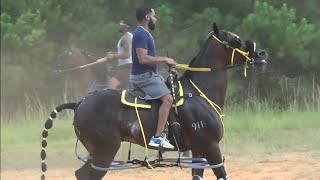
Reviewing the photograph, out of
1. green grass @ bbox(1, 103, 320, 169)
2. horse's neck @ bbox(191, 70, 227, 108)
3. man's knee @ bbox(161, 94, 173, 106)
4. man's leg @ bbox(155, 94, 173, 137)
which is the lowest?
green grass @ bbox(1, 103, 320, 169)

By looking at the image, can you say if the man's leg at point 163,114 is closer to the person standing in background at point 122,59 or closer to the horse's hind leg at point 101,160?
the horse's hind leg at point 101,160

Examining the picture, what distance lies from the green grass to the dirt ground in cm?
63

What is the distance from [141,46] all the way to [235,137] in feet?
23.4

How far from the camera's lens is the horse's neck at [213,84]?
322 inches

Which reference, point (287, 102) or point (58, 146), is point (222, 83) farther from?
point (287, 102)

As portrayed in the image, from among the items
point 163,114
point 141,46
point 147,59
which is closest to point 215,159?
point 163,114

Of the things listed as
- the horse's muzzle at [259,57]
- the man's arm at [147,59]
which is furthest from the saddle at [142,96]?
the horse's muzzle at [259,57]

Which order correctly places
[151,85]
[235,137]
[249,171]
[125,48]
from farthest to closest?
[235,137], [125,48], [249,171], [151,85]

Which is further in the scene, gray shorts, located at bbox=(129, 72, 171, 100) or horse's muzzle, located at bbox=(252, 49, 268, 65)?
horse's muzzle, located at bbox=(252, 49, 268, 65)

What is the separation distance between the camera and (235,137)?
14539 mm

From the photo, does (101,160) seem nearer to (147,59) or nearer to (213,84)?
(147,59)

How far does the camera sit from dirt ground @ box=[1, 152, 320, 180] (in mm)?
10367

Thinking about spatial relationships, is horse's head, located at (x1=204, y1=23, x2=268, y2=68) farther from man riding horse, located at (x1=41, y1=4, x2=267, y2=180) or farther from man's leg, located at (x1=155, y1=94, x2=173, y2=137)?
man's leg, located at (x1=155, y1=94, x2=173, y2=137)

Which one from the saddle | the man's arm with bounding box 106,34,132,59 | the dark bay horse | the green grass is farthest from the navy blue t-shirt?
the green grass
